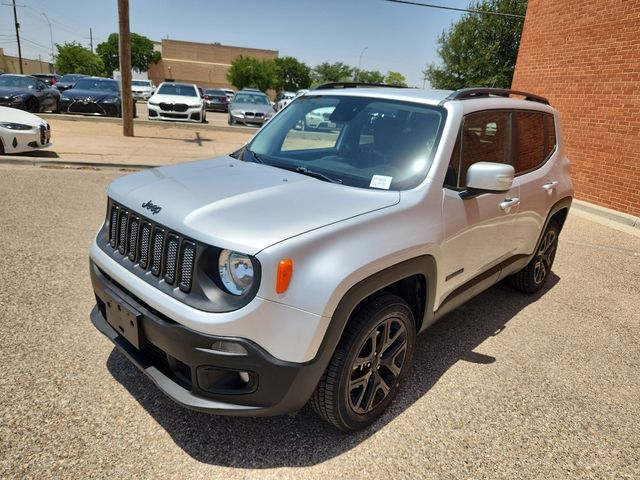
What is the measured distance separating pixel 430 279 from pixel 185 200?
1400mm

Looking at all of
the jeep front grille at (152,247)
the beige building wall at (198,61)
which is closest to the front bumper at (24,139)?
the jeep front grille at (152,247)

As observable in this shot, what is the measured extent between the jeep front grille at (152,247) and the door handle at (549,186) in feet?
10.2

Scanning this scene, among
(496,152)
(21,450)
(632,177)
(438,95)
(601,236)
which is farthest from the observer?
(632,177)

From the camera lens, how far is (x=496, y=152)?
3.31m

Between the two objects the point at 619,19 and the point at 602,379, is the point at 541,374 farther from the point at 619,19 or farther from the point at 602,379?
the point at 619,19

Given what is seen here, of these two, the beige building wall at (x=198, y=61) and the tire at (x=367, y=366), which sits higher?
the beige building wall at (x=198, y=61)

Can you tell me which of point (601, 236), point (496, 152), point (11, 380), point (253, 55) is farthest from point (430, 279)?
point (253, 55)

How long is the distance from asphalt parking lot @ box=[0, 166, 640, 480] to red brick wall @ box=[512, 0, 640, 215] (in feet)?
17.5

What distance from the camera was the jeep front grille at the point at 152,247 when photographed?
6.88ft

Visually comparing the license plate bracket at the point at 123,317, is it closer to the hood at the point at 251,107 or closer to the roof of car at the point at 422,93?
the roof of car at the point at 422,93

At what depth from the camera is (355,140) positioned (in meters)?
3.17

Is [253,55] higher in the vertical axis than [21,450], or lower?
higher

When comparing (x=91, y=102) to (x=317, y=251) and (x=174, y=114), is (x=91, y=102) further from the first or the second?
(x=317, y=251)

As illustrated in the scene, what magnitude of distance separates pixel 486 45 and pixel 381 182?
29.5 meters
